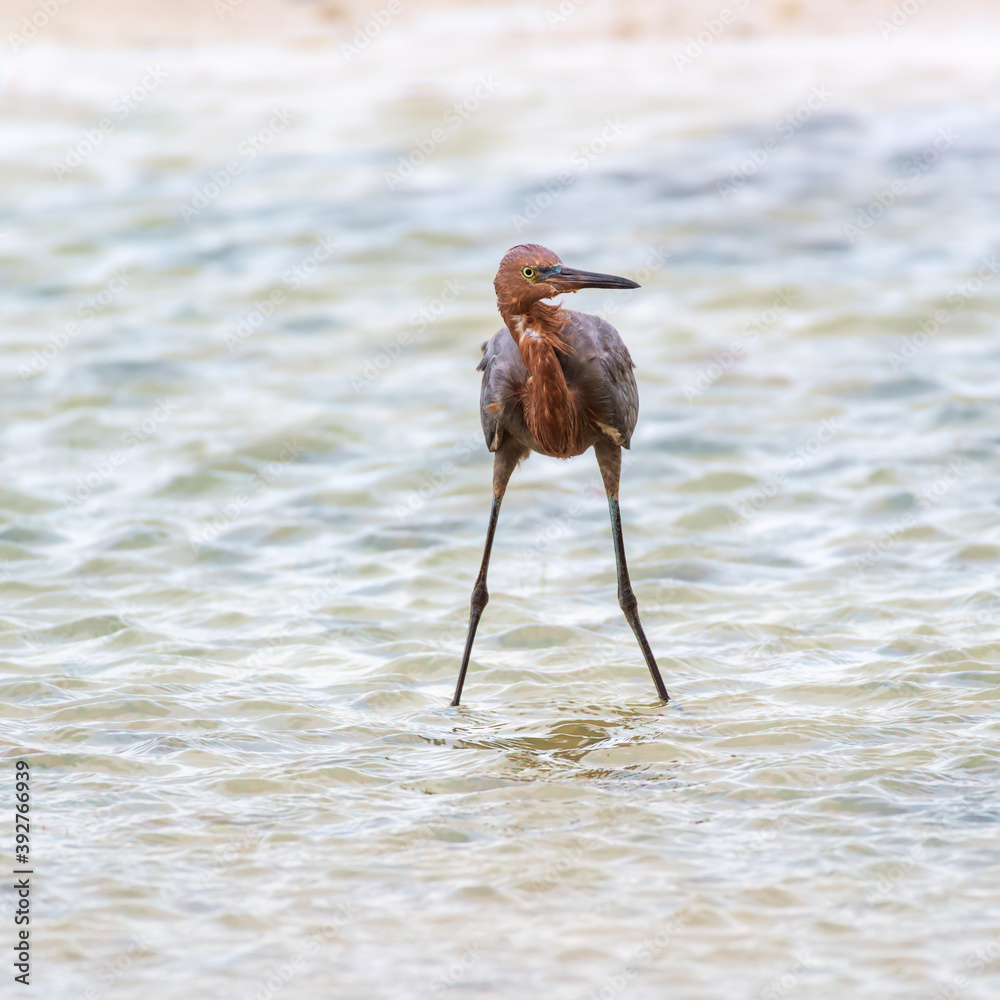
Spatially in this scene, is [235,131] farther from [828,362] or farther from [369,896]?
[369,896]

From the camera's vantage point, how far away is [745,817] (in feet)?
20.3

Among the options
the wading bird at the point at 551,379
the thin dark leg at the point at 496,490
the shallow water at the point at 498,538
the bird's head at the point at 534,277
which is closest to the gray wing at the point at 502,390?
the wading bird at the point at 551,379

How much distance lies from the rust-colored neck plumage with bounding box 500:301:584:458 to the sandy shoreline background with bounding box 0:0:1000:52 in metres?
14.9

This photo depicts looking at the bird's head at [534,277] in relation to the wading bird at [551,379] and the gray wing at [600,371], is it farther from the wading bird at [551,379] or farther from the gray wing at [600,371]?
the gray wing at [600,371]

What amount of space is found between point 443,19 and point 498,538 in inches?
534

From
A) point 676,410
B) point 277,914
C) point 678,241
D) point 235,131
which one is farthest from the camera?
point 235,131

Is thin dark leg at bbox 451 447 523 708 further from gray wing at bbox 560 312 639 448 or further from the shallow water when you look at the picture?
gray wing at bbox 560 312 639 448

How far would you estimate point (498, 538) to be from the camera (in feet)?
33.4

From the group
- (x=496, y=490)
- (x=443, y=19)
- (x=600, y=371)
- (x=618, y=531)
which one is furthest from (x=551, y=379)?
(x=443, y=19)

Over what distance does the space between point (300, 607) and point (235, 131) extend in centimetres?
1124

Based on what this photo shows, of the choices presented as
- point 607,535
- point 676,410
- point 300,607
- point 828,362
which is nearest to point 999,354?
point 828,362

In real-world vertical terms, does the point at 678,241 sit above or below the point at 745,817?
above

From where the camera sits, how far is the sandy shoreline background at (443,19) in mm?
20141

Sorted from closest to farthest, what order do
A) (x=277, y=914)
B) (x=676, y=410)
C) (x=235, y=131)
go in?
1. (x=277, y=914)
2. (x=676, y=410)
3. (x=235, y=131)
